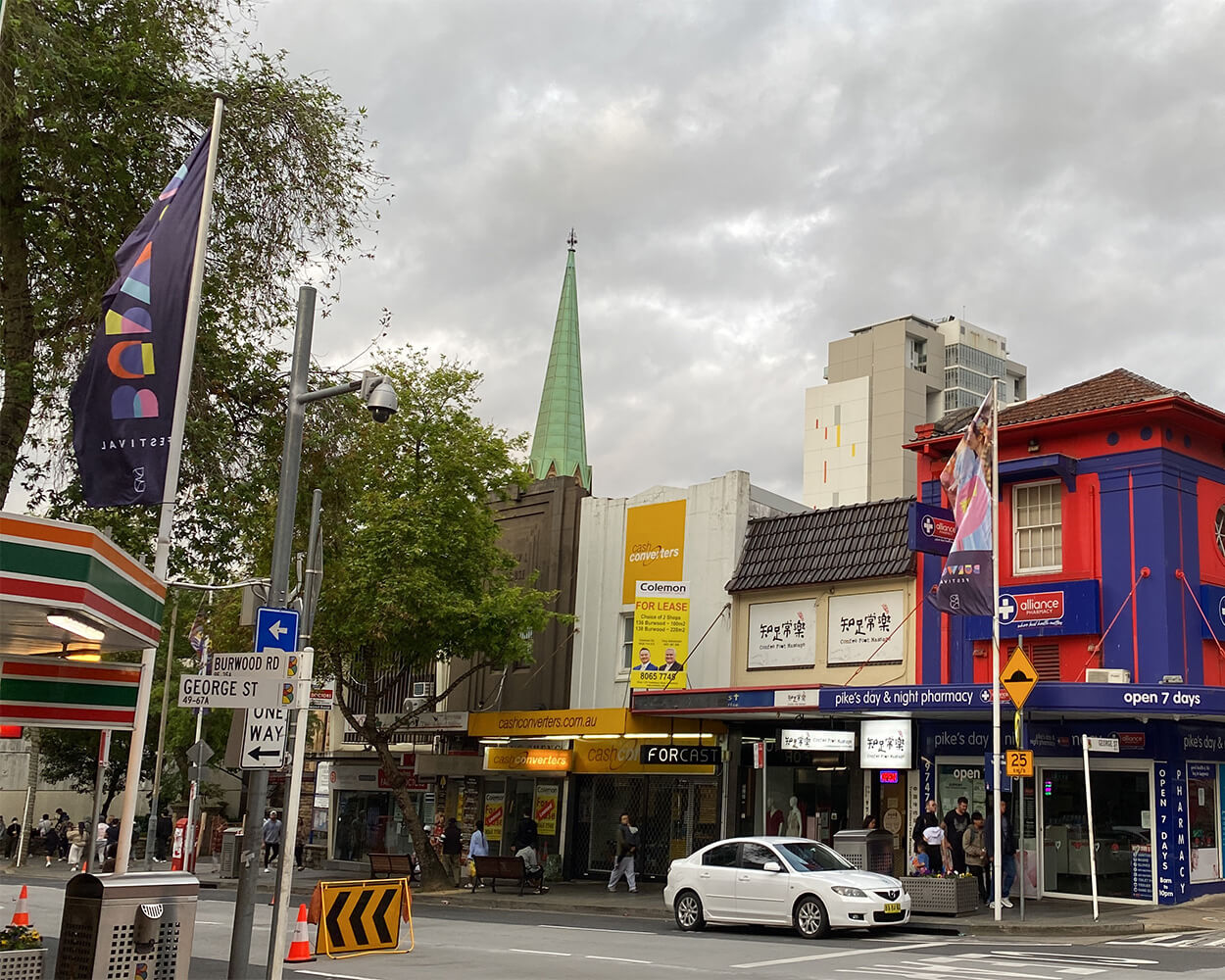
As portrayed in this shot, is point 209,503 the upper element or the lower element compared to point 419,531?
lower

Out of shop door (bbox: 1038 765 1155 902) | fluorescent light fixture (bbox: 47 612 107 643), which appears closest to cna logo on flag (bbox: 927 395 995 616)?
shop door (bbox: 1038 765 1155 902)

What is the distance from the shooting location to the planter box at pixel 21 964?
35.8 ft

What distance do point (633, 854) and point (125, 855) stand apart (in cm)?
1800

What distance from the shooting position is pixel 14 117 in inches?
592

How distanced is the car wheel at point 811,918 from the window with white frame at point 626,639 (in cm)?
1448

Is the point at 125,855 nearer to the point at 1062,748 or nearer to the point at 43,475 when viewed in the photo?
the point at 43,475

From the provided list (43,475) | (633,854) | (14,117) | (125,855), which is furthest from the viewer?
(633,854)

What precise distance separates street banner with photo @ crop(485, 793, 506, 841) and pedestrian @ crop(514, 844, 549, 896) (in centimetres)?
511

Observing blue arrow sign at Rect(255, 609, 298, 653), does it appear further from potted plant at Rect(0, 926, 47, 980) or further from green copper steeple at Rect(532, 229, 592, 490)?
green copper steeple at Rect(532, 229, 592, 490)

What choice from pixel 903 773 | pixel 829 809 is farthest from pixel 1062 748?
pixel 829 809

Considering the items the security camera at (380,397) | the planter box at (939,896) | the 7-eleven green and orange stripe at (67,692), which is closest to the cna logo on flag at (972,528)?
the planter box at (939,896)

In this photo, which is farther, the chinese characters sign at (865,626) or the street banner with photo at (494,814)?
the street banner with photo at (494,814)

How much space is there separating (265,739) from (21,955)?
8.45ft

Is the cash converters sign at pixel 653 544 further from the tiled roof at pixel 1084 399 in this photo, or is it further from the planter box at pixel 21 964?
the planter box at pixel 21 964
